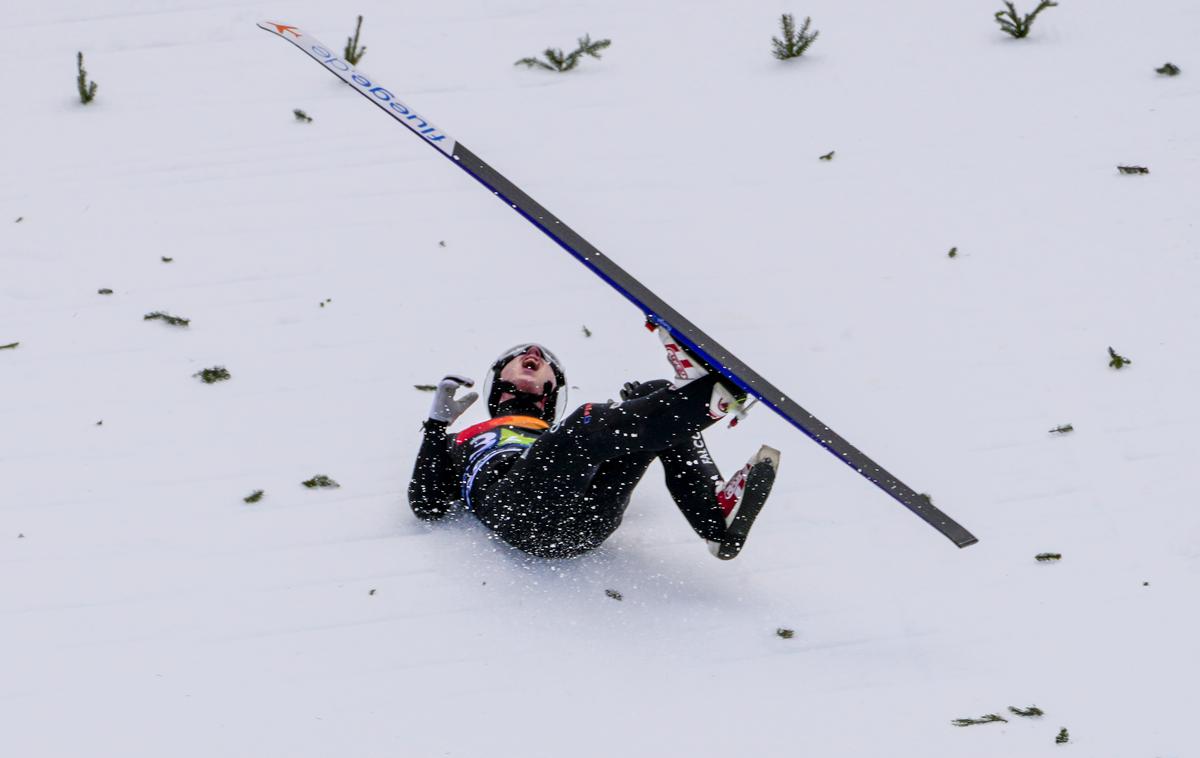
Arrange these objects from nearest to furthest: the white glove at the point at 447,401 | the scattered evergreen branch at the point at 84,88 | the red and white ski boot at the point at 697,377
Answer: the red and white ski boot at the point at 697,377 → the white glove at the point at 447,401 → the scattered evergreen branch at the point at 84,88

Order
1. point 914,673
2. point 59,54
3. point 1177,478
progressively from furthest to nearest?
point 59,54
point 1177,478
point 914,673

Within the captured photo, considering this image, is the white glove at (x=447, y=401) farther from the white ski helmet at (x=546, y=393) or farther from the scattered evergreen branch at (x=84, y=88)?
the scattered evergreen branch at (x=84, y=88)

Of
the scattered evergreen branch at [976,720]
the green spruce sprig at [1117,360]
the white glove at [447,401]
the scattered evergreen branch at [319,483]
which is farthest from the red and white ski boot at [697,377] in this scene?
the green spruce sprig at [1117,360]

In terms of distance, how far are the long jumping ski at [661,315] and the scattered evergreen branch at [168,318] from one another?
1632 mm

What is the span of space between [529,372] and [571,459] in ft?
2.91

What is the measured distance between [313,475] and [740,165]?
2618mm

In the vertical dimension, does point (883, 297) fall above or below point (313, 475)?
above

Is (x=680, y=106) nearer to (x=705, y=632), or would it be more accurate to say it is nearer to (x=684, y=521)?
(x=684, y=521)

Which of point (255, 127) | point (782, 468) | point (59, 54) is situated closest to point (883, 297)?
point (782, 468)

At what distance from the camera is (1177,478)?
18.1 ft

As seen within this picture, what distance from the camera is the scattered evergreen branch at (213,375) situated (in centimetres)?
612

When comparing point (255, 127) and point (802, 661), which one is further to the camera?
point (255, 127)

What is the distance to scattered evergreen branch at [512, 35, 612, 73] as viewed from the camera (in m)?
7.77

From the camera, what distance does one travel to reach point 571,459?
15.9ft
